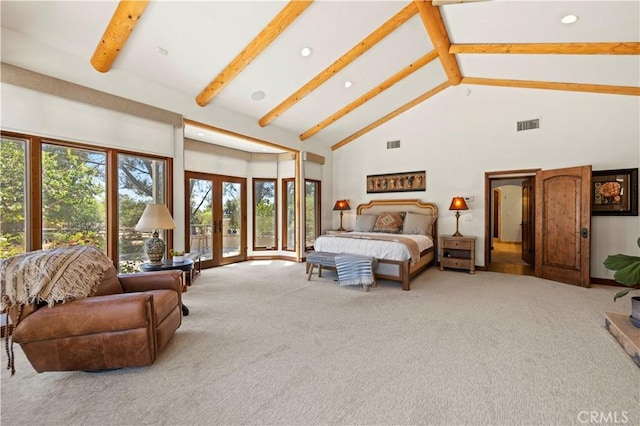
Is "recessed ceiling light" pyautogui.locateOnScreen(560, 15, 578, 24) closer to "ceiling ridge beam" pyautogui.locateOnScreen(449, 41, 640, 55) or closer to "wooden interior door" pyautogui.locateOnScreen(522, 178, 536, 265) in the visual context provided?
"ceiling ridge beam" pyautogui.locateOnScreen(449, 41, 640, 55)

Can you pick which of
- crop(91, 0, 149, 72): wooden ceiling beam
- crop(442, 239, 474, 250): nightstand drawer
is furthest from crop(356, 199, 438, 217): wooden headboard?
crop(91, 0, 149, 72): wooden ceiling beam

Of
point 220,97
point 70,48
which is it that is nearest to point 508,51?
point 220,97

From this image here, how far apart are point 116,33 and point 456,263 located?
6252 millimetres

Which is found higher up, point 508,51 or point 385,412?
point 508,51

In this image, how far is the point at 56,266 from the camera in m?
2.17

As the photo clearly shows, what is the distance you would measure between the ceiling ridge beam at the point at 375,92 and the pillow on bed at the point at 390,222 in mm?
2379

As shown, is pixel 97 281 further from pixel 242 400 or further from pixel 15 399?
pixel 242 400

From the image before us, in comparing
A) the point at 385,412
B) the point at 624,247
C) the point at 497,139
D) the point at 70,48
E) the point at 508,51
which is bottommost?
the point at 385,412

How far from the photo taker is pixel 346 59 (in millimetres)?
4281

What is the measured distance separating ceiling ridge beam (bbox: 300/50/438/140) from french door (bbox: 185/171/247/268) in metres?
2.11

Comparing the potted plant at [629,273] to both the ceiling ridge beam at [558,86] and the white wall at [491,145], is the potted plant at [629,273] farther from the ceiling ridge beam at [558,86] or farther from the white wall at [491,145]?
the ceiling ridge beam at [558,86]

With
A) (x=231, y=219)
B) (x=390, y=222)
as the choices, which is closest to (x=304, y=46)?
(x=390, y=222)

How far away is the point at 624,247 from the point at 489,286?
2252 millimetres

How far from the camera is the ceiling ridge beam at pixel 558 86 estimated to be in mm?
4355
